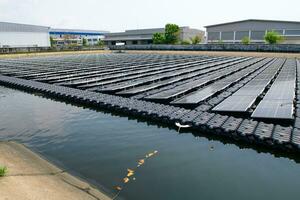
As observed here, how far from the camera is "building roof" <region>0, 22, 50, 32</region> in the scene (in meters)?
103

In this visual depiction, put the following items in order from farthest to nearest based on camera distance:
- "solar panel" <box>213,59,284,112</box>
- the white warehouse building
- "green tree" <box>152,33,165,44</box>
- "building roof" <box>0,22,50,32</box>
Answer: "green tree" <box>152,33,165,44</box> → the white warehouse building → "building roof" <box>0,22,50,32</box> → "solar panel" <box>213,59,284,112</box>

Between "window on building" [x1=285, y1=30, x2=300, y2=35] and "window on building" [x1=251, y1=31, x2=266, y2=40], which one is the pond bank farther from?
"window on building" [x1=251, y1=31, x2=266, y2=40]

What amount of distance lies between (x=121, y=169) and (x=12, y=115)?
13.1m

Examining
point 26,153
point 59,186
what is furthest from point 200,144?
point 26,153

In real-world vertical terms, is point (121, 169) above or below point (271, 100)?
below

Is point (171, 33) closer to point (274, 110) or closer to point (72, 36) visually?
point (72, 36)

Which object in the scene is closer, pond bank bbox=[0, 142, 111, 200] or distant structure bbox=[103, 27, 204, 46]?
pond bank bbox=[0, 142, 111, 200]

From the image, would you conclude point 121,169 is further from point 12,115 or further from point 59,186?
point 12,115

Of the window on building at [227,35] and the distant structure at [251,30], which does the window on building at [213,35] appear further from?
the window on building at [227,35]

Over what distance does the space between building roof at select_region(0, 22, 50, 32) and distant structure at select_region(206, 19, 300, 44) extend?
239 feet

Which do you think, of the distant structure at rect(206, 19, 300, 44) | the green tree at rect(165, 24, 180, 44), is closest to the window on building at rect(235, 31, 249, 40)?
the distant structure at rect(206, 19, 300, 44)

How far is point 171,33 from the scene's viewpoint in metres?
111

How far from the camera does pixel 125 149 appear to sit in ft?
47.6

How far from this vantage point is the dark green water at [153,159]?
10.7 metres
